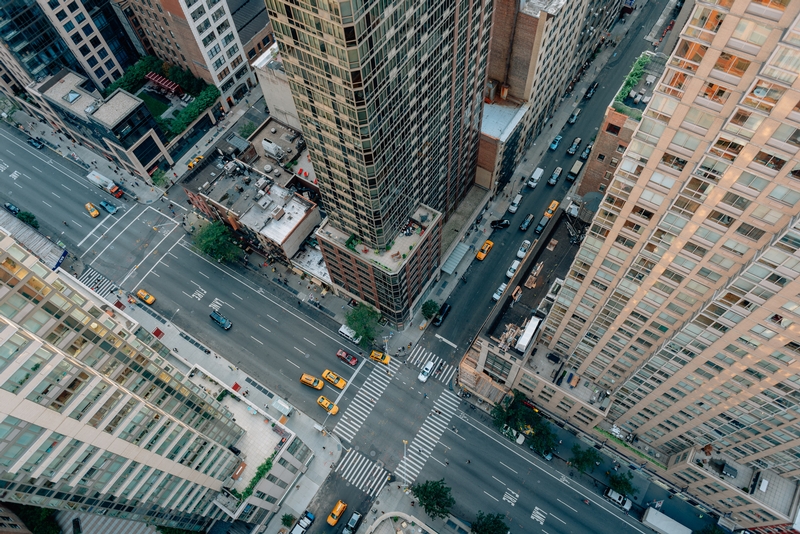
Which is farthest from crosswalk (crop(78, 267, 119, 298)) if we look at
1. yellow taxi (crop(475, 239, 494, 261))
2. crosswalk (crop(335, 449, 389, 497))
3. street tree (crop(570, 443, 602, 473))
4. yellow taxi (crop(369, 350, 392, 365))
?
street tree (crop(570, 443, 602, 473))

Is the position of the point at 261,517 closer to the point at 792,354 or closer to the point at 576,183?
the point at 792,354

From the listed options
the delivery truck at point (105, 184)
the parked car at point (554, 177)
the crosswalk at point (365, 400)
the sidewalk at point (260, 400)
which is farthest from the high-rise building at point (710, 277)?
the delivery truck at point (105, 184)

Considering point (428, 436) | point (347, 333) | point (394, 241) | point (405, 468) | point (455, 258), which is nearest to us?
point (394, 241)

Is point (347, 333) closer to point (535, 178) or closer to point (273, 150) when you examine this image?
point (273, 150)

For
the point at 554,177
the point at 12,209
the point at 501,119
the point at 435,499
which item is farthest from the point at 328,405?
the point at 12,209

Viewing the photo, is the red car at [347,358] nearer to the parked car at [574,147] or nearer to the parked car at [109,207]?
the parked car at [109,207]
